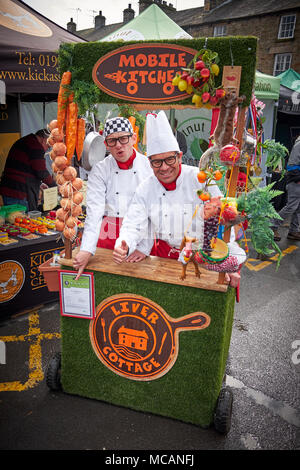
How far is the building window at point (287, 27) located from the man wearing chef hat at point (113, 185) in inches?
793

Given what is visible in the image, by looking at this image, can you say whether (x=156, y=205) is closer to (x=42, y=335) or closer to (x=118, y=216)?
(x=118, y=216)

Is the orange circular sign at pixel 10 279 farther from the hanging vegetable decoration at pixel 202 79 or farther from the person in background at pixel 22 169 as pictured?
the hanging vegetable decoration at pixel 202 79

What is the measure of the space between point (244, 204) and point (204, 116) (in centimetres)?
737

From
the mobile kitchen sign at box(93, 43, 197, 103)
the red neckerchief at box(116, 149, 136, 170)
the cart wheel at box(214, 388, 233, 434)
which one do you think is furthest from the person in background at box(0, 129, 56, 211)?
the cart wheel at box(214, 388, 233, 434)

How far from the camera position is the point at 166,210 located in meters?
2.71

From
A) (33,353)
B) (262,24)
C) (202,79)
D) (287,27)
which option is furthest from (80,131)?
(262,24)

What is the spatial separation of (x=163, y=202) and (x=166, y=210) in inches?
2.7

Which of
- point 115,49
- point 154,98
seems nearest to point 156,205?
point 154,98

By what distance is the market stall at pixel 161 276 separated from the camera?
2111 mm

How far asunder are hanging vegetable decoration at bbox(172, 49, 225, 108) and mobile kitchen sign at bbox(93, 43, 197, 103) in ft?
0.29

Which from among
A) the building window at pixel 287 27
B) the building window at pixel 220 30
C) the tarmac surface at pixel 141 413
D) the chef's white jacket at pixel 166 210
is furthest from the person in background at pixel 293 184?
the building window at pixel 220 30

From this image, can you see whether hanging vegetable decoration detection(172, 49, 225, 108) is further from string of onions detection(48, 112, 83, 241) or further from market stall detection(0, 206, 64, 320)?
market stall detection(0, 206, 64, 320)

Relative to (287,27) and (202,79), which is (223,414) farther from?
(287,27)
